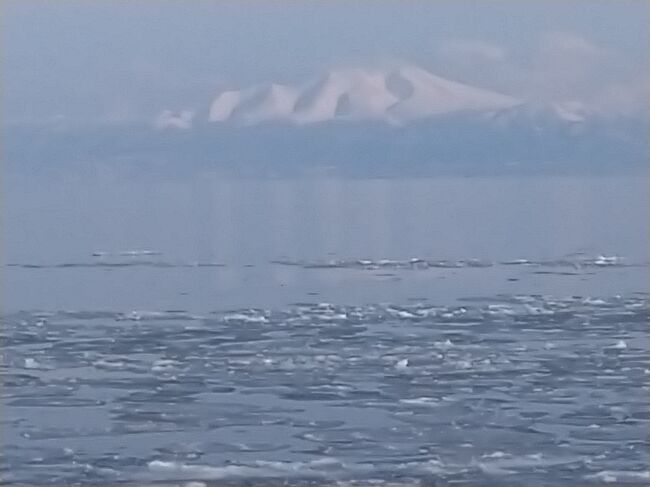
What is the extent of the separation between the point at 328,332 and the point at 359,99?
65 cm

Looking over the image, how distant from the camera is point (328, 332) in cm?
588

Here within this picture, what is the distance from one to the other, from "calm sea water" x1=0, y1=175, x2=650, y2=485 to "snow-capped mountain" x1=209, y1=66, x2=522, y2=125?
0.64 feet

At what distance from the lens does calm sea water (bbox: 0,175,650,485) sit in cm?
584

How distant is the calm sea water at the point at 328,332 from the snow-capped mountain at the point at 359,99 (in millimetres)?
195

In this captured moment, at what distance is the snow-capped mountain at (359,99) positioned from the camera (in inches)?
231

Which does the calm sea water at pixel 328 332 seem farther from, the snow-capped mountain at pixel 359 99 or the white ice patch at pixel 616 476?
the snow-capped mountain at pixel 359 99

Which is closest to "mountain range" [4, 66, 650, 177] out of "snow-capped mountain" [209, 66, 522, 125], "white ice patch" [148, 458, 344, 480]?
"snow-capped mountain" [209, 66, 522, 125]

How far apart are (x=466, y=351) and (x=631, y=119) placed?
78cm

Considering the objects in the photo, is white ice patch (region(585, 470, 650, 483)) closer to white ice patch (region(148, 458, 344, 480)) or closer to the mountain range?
white ice patch (region(148, 458, 344, 480))

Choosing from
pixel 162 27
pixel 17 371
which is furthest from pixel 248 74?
pixel 17 371

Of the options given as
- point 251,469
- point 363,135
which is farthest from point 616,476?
point 363,135

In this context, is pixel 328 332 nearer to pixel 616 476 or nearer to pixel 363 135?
pixel 363 135

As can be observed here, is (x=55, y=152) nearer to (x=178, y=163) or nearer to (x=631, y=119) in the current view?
(x=178, y=163)

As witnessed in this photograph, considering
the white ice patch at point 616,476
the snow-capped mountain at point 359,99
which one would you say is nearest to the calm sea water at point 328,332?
the white ice patch at point 616,476
